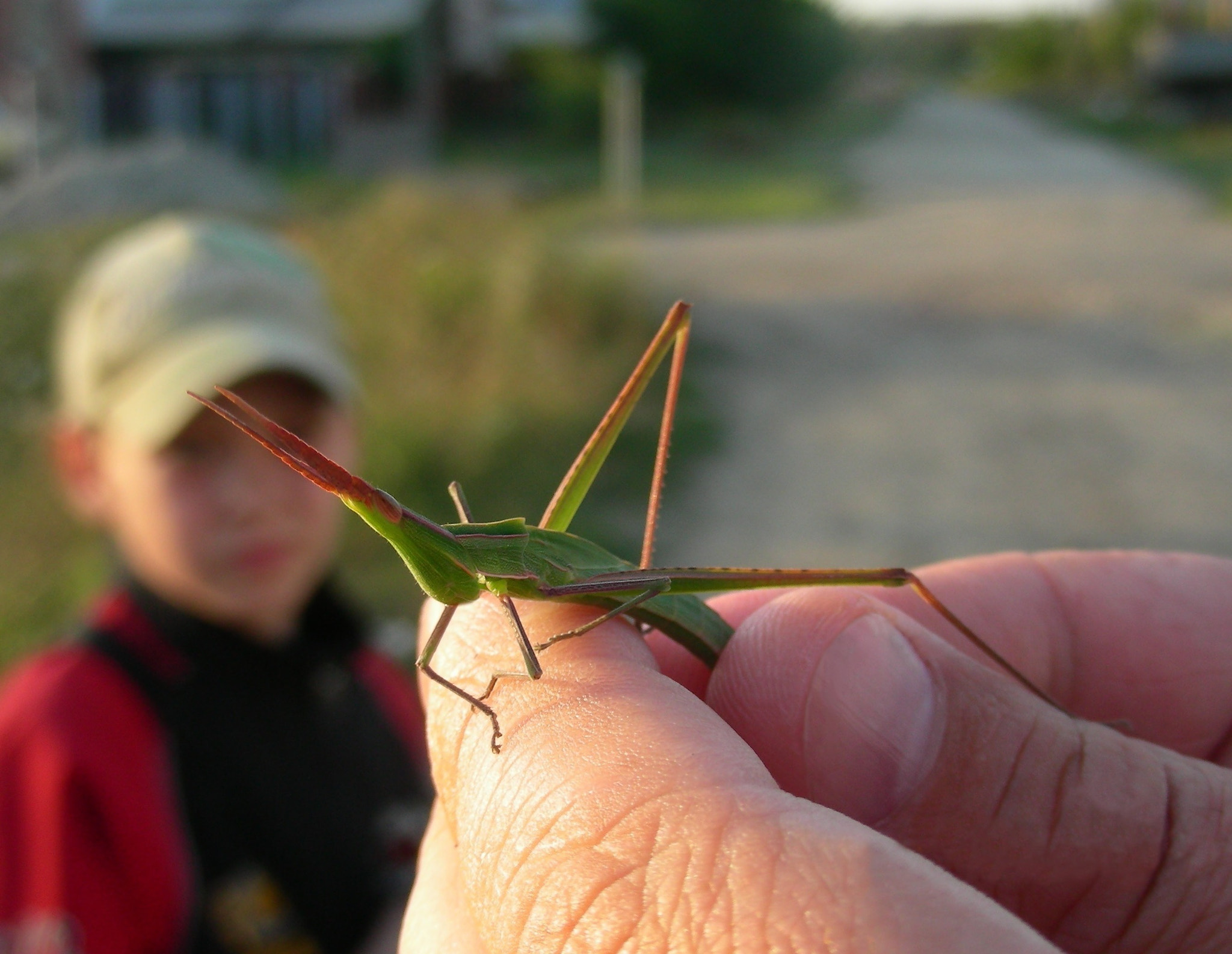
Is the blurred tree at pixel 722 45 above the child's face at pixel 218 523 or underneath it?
above

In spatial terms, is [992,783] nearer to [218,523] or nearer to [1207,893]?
[1207,893]

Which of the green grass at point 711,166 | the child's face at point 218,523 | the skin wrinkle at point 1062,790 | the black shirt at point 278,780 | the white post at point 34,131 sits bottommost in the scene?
the green grass at point 711,166

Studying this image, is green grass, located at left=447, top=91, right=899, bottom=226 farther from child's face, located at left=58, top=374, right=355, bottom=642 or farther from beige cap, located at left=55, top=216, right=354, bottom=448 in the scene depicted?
child's face, located at left=58, top=374, right=355, bottom=642

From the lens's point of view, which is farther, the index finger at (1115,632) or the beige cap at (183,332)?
the beige cap at (183,332)

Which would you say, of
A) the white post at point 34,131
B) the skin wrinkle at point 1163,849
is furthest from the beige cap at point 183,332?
the white post at point 34,131

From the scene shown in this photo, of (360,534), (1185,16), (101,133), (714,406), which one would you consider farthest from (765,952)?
(1185,16)

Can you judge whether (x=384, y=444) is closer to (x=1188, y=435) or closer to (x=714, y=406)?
(x=714, y=406)

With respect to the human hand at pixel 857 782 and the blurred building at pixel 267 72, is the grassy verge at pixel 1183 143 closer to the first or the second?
the human hand at pixel 857 782
